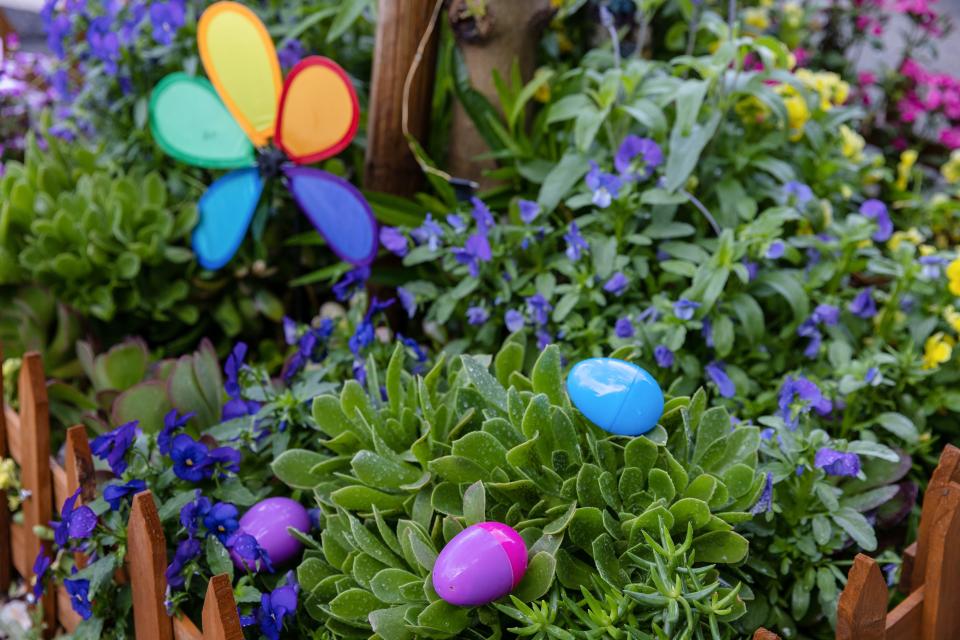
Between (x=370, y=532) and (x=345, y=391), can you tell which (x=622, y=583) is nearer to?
(x=370, y=532)

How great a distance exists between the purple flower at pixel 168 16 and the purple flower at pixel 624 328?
1.22 meters

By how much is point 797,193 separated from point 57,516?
143 centimetres

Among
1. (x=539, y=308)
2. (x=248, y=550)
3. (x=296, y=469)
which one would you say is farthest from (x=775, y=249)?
(x=248, y=550)

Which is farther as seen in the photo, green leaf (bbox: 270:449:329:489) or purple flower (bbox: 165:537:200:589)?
green leaf (bbox: 270:449:329:489)

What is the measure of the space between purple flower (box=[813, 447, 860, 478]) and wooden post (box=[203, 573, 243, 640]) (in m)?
0.75

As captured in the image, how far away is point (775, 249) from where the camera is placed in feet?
4.75

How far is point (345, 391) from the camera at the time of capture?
1.23m

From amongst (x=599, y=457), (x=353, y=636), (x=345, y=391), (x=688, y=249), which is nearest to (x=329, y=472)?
(x=345, y=391)

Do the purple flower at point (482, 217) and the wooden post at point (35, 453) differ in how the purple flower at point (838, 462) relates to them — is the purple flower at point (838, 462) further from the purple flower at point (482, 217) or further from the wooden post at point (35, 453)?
the wooden post at point (35, 453)

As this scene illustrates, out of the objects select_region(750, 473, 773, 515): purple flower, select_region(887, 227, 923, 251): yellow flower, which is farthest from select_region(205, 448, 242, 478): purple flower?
select_region(887, 227, 923, 251): yellow flower

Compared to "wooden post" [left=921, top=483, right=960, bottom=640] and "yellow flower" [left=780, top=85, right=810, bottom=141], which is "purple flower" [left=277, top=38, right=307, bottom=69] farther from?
"wooden post" [left=921, top=483, right=960, bottom=640]

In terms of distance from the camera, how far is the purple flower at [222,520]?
1128mm

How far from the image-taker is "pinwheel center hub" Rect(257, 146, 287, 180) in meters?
1.69

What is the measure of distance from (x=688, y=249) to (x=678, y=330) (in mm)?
230
